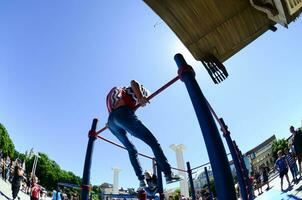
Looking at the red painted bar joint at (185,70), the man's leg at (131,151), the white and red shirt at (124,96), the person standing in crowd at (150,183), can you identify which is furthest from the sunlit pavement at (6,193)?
the red painted bar joint at (185,70)

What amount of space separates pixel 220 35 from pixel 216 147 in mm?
4144

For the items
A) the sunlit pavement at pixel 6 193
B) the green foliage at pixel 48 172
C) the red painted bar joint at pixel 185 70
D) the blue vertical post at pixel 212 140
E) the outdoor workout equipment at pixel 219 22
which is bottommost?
the blue vertical post at pixel 212 140

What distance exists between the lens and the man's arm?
3.92 meters

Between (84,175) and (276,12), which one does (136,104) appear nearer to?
(84,175)

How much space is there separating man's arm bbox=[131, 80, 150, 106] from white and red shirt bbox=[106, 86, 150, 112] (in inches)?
3.7

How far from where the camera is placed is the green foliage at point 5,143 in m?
44.1

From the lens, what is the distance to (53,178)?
177 ft

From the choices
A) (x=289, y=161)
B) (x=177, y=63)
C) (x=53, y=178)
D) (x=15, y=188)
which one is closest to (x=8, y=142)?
(x=53, y=178)

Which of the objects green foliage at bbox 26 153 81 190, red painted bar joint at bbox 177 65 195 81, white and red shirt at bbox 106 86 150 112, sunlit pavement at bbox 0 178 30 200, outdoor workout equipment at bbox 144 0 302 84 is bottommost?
red painted bar joint at bbox 177 65 195 81

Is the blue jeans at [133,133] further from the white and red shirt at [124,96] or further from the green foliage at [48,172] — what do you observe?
the green foliage at [48,172]

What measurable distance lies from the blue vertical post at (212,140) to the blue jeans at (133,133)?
1194 mm

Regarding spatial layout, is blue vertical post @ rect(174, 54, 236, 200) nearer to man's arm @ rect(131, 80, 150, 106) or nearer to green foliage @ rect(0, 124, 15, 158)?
man's arm @ rect(131, 80, 150, 106)

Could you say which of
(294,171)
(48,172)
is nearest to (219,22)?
(294,171)

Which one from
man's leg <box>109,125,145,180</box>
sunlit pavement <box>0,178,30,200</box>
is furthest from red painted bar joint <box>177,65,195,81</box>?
sunlit pavement <box>0,178,30,200</box>
